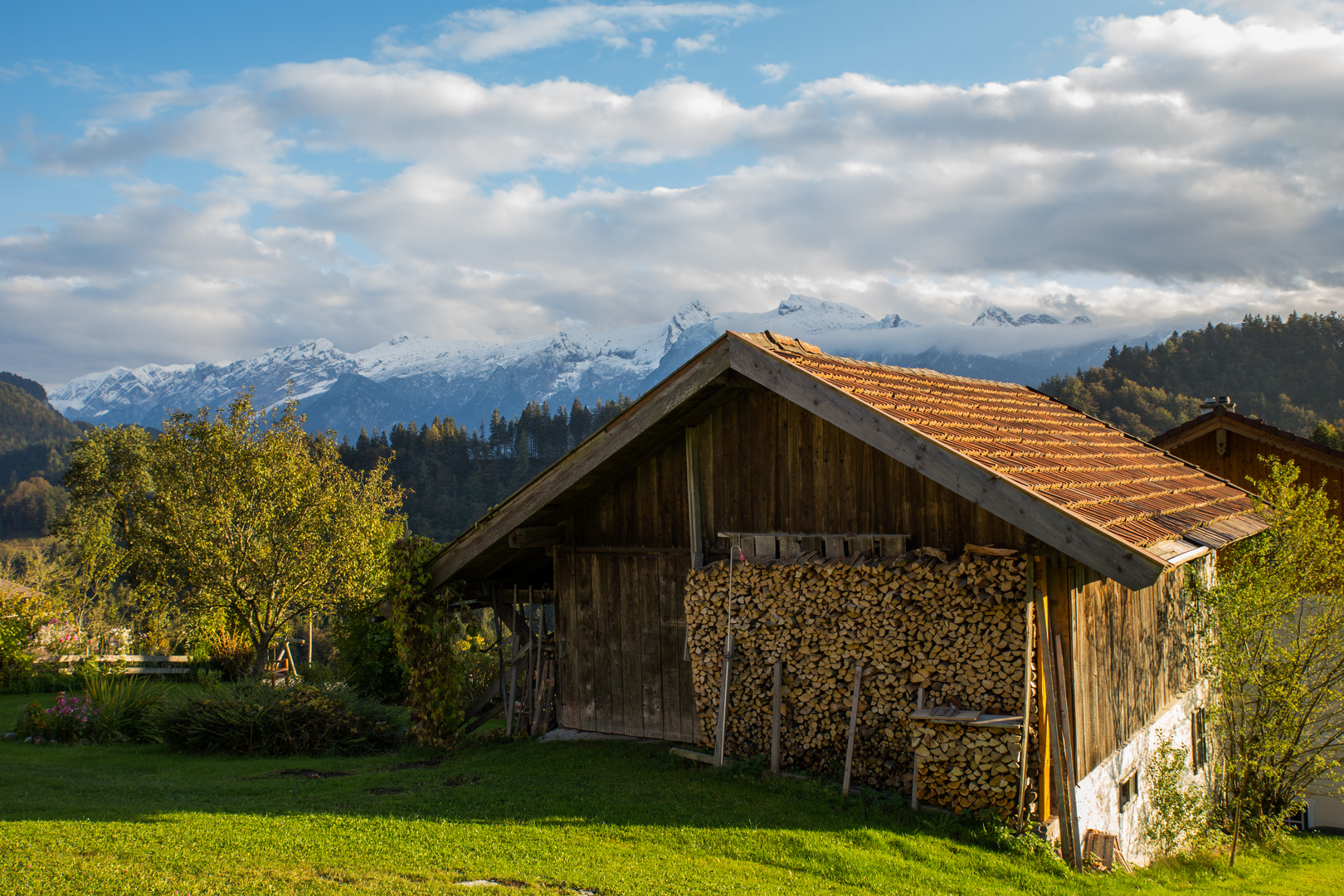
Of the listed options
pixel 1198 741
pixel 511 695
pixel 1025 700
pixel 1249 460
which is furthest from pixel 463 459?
pixel 1025 700

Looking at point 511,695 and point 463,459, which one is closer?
point 511,695

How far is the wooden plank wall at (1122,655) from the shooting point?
27.0ft

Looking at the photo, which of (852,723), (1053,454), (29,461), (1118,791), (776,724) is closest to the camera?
(852,723)

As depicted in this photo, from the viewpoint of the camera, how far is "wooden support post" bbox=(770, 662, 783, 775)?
9.16 metres

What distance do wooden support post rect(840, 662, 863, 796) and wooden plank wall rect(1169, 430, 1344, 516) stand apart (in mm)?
13959

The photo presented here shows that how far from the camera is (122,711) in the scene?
42.8ft

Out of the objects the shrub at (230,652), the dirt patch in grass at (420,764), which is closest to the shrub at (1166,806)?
the dirt patch in grass at (420,764)

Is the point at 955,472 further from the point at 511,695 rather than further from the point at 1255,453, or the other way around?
the point at 1255,453

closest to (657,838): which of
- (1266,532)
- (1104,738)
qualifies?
(1104,738)

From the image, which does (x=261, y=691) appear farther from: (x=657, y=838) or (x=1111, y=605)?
(x=1111, y=605)

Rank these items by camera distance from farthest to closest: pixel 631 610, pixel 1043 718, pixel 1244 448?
pixel 1244 448, pixel 631 610, pixel 1043 718

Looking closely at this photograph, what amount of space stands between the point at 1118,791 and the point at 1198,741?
4.73m

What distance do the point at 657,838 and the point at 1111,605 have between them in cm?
567

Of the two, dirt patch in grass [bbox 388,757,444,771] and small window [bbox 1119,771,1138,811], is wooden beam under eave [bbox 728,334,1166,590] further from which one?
dirt patch in grass [bbox 388,757,444,771]
